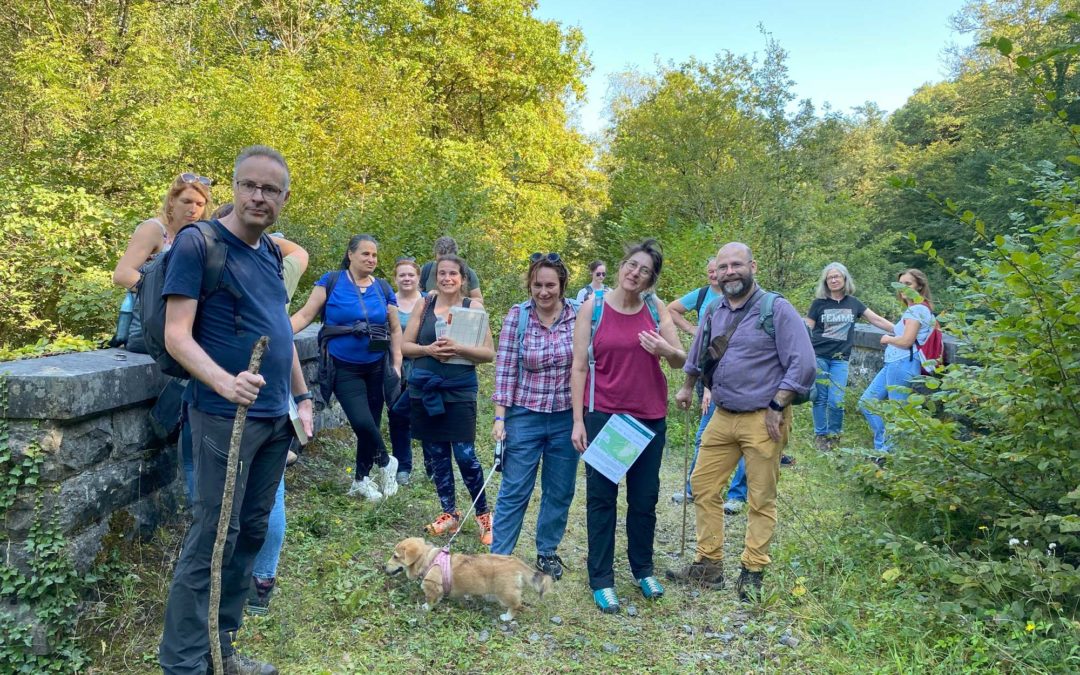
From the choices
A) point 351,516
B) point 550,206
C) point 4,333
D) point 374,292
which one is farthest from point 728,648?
point 550,206

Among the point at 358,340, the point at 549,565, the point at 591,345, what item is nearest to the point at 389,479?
the point at 358,340

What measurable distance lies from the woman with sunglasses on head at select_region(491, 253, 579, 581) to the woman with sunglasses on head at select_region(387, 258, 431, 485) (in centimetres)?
115

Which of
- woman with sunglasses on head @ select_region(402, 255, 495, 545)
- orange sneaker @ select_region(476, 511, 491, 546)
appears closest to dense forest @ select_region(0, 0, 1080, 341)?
woman with sunglasses on head @ select_region(402, 255, 495, 545)

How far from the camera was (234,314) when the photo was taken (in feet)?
8.94

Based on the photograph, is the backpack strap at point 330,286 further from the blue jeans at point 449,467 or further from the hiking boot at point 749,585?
the hiking boot at point 749,585

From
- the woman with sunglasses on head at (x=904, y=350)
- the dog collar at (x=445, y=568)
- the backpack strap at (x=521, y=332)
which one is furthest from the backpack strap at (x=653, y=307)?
the woman with sunglasses on head at (x=904, y=350)

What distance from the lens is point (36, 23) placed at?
11922 mm

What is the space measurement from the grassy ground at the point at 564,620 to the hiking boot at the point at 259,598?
0.06m

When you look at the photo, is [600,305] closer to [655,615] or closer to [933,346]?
[655,615]

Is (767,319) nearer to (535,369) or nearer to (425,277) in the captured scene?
(535,369)

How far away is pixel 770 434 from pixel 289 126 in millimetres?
9477

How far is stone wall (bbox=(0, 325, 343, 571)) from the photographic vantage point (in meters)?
2.92

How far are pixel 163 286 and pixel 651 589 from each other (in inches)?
128

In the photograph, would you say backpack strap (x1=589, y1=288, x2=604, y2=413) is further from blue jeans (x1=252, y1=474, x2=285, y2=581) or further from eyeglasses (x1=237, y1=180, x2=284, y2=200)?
eyeglasses (x1=237, y1=180, x2=284, y2=200)
